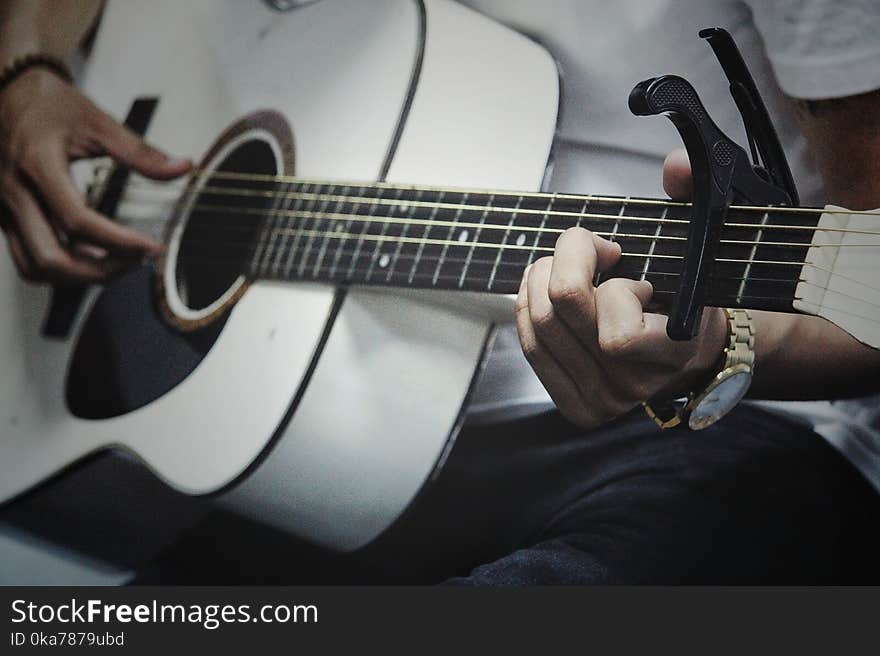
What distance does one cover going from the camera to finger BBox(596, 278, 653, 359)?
47 cm

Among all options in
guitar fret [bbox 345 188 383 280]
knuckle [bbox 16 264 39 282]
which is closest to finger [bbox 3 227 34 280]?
knuckle [bbox 16 264 39 282]

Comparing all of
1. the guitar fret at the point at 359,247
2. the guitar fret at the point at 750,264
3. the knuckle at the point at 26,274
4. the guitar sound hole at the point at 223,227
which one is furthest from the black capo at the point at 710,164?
the knuckle at the point at 26,274

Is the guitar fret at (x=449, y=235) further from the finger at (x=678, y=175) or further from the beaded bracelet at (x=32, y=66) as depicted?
the beaded bracelet at (x=32, y=66)

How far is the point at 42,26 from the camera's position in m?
0.82

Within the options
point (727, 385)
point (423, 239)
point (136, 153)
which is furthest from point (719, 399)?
point (136, 153)

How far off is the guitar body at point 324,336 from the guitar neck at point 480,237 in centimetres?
2

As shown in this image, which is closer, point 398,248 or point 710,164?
point 710,164

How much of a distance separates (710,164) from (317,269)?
1.00 feet

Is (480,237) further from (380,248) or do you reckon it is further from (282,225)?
(282,225)

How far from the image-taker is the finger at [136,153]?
2.53 ft

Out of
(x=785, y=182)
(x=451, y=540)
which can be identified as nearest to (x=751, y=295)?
(x=785, y=182)

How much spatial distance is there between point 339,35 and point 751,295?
413 millimetres

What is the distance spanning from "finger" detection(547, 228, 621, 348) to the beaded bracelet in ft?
1.79

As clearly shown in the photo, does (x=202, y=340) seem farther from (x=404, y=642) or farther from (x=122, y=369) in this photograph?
(x=404, y=642)
